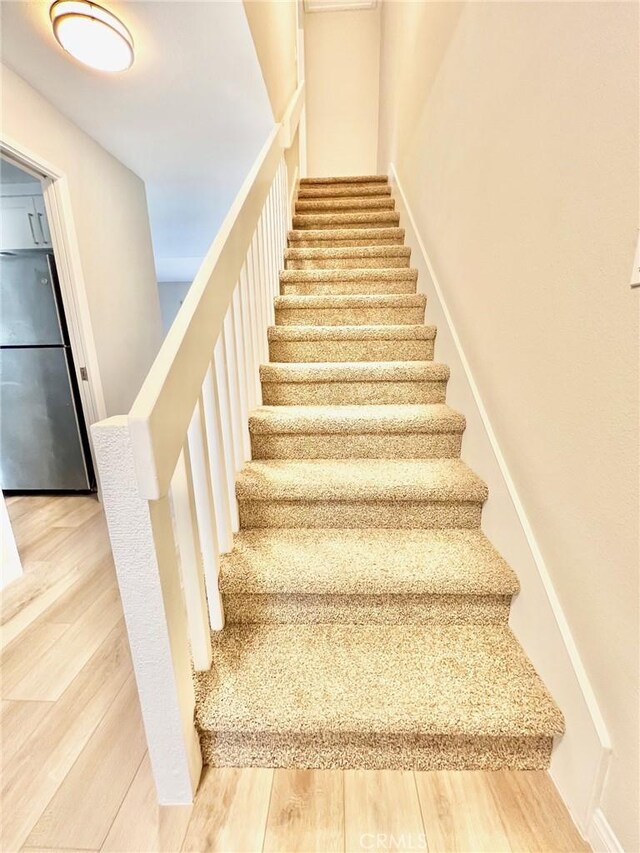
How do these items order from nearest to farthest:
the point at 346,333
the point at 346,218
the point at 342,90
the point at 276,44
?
the point at 346,333 < the point at 276,44 < the point at 346,218 < the point at 342,90

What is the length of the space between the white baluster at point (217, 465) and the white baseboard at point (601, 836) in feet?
3.44

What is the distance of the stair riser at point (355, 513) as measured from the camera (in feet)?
4.35

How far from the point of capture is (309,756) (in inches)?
36.7

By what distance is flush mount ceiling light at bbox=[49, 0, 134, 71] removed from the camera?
1.47 m

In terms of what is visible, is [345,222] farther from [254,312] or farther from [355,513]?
[355,513]

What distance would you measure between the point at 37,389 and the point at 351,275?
2115 millimetres

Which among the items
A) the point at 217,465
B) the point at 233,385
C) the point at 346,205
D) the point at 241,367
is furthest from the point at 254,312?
the point at 346,205

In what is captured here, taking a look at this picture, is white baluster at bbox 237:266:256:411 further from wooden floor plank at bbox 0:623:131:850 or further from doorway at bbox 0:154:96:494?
doorway at bbox 0:154:96:494

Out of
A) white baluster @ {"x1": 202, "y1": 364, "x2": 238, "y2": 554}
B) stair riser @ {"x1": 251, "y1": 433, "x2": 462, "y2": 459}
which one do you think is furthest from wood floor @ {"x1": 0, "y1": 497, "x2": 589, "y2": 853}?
stair riser @ {"x1": 251, "y1": 433, "x2": 462, "y2": 459}

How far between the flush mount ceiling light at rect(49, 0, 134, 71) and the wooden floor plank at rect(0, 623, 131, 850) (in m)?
2.38

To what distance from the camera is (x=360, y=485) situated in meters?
1.31

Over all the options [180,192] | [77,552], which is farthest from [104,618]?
[180,192]

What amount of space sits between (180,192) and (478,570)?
12.1ft

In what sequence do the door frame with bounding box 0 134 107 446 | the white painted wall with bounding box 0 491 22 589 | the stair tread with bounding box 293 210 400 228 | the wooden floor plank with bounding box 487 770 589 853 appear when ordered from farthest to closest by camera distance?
the stair tread with bounding box 293 210 400 228 → the door frame with bounding box 0 134 107 446 → the white painted wall with bounding box 0 491 22 589 → the wooden floor plank with bounding box 487 770 589 853
